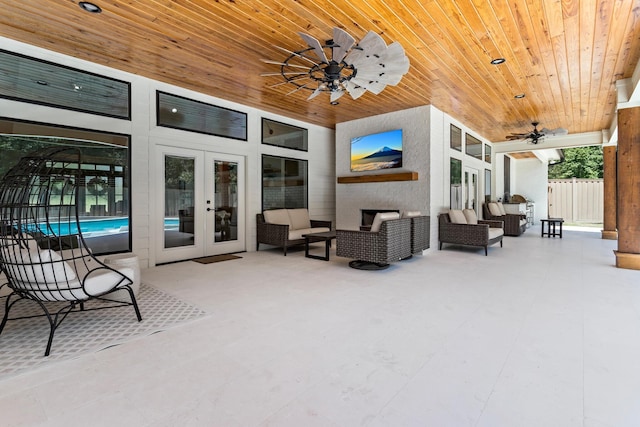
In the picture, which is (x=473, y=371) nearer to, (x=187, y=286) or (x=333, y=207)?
(x=187, y=286)

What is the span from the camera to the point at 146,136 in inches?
191

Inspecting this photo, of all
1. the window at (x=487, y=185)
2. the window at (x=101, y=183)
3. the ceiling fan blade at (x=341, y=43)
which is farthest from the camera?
the window at (x=487, y=185)

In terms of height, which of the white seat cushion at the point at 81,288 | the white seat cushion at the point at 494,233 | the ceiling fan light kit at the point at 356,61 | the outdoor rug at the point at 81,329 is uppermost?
the ceiling fan light kit at the point at 356,61

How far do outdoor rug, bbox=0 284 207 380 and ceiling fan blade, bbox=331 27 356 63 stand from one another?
2.81m

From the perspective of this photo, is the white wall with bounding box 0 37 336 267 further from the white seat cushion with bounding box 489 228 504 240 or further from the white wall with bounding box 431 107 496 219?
the white seat cushion with bounding box 489 228 504 240

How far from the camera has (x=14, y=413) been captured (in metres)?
1.56

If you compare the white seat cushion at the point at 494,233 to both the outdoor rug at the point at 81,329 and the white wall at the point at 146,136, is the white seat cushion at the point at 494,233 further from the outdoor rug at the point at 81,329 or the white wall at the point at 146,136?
the outdoor rug at the point at 81,329

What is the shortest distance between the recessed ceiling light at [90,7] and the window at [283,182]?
3736 mm

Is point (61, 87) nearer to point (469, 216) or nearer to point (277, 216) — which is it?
point (277, 216)

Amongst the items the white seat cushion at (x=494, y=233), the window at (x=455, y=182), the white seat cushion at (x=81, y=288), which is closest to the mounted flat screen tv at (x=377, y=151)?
the window at (x=455, y=182)

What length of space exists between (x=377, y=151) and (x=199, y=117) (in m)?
3.63

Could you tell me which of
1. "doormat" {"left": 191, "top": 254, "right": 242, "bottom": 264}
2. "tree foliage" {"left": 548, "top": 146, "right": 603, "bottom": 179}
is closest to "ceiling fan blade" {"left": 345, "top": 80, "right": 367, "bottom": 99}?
"doormat" {"left": 191, "top": 254, "right": 242, "bottom": 264}

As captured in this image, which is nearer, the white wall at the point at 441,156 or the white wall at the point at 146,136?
the white wall at the point at 146,136

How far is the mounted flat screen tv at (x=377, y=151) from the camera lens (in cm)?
662
